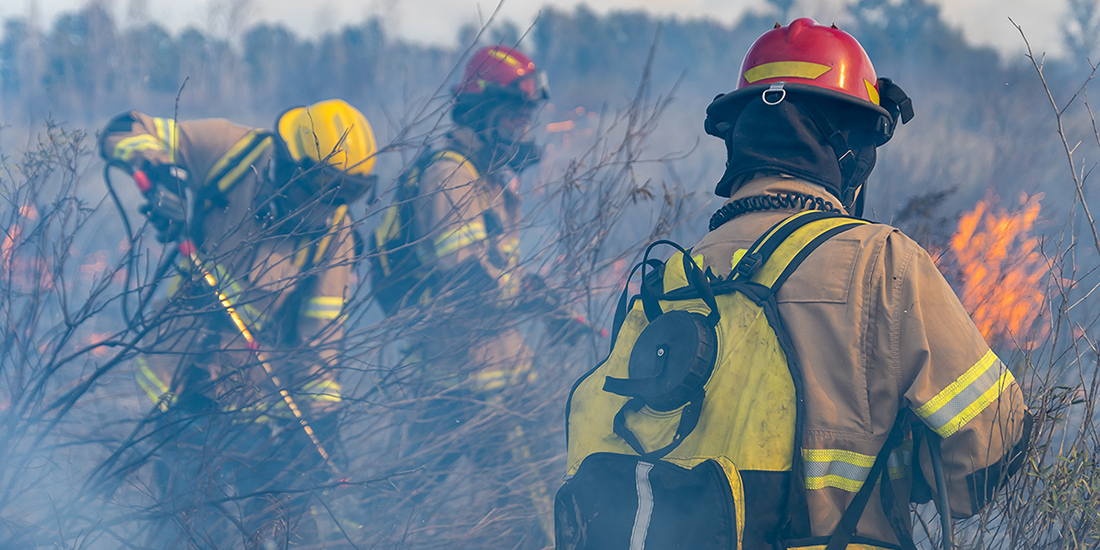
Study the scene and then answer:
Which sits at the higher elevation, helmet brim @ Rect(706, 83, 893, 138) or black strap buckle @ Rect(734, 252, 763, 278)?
helmet brim @ Rect(706, 83, 893, 138)

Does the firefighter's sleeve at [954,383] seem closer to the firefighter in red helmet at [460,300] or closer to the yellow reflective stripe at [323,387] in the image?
the firefighter in red helmet at [460,300]

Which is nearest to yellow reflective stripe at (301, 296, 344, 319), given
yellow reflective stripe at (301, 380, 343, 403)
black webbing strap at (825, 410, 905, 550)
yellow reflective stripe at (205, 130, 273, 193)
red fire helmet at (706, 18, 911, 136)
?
yellow reflective stripe at (301, 380, 343, 403)

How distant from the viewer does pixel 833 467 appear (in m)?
1.40

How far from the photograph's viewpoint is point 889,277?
1428 mm

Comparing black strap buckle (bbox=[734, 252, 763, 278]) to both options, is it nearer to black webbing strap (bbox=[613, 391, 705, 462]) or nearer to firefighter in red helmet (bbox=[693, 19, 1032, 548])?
firefighter in red helmet (bbox=[693, 19, 1032, 548])

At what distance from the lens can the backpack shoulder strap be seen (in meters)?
1.51

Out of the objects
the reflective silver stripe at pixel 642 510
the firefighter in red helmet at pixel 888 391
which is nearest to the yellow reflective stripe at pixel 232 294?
the reflective silver stripe at pixel 642 510

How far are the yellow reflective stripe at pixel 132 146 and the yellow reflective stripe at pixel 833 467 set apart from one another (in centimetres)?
329

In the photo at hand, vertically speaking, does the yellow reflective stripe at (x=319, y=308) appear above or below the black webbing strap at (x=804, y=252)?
below

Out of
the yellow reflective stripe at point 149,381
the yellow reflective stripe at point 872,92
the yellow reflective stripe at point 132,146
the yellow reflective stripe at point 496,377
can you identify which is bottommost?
the yellow reflective stripe at point 496,377

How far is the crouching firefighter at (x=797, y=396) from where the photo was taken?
1.38 m

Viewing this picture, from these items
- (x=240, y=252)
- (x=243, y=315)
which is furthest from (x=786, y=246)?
(x=243, y=315)

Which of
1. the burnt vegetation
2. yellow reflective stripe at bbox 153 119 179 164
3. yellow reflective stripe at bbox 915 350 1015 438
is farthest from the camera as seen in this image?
yellow reflective stripe at bbox 153 119 179 164

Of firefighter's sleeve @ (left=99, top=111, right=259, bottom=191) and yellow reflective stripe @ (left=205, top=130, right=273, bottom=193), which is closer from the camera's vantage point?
firefighter's sleeve @ (left=99, top=111, right=259, bottom=191)
